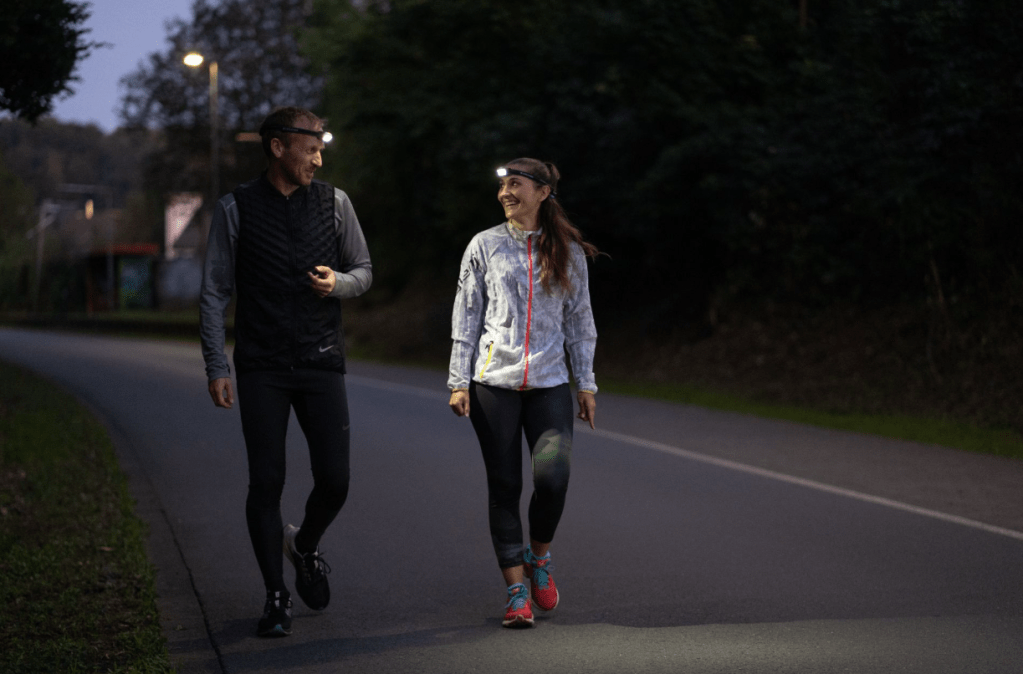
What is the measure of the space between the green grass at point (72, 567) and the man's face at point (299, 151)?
6.45ft

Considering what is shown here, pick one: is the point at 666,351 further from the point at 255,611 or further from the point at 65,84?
the point at 255,611

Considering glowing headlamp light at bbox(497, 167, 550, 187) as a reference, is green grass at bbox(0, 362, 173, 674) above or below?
below

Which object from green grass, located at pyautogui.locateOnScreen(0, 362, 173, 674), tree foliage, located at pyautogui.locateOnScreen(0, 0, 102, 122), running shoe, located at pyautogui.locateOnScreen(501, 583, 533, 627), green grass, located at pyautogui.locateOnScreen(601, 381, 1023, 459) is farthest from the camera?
green grass, located at pyautogui.locateOnScreen(601, 381, 1023, 459)

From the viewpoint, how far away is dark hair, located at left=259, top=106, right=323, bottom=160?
17.8 ft

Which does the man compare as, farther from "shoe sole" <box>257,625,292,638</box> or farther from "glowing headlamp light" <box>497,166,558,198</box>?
"glowing headlamp light" <box>497,166,558,198</box>

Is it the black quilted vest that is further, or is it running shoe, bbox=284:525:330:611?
running shoe, bbox=284:525:330:611

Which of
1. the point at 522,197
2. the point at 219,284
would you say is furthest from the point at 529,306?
the point at 219,284

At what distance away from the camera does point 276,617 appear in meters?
5.56

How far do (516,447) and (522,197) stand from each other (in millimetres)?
1043

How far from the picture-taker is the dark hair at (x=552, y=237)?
5.62 metres

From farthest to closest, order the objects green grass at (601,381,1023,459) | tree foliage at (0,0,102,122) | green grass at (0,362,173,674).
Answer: green grass at (601,381,1023,459), tree foliage at (0,0,102,122), green grass at (0,362,173,674)

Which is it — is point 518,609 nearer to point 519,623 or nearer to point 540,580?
point 519,623

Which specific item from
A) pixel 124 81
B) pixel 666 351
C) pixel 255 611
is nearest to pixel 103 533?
pixel 255 611

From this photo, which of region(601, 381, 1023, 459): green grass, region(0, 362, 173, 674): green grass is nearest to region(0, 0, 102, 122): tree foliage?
region(0, 362, 173, 674): green grass
